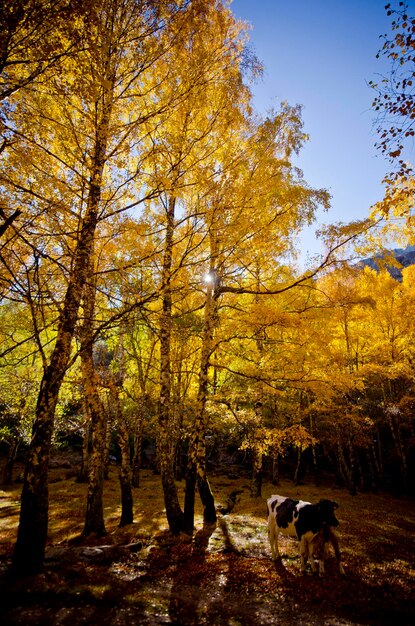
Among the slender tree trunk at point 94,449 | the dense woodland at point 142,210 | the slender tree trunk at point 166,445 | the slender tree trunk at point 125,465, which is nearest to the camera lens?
the dense woodland at point 142,210

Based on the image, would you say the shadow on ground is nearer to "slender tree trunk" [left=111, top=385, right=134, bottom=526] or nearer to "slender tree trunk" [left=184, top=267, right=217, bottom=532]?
"slender tree trunk" [left=184, top=267, right=217, bottom=532]

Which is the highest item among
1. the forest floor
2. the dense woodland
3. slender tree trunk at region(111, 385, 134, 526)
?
the dense woodland

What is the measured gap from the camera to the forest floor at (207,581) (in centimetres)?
420

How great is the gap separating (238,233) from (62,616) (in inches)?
260

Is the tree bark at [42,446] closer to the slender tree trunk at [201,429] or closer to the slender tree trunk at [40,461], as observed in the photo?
the slender tree trunk at [40,461]

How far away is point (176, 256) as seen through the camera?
7926 millimetres

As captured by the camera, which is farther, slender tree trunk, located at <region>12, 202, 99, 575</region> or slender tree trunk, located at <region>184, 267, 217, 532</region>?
slender tree trunk, located at <region>184, 267, 217, 532</region>

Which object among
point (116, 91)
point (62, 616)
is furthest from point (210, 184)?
point (62, 616)

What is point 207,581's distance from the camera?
560 centimetres

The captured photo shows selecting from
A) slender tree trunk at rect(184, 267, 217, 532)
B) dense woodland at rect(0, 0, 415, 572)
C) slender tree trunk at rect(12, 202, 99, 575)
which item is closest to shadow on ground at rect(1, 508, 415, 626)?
slender tree trunk at rect(12, 202, 99, 575)

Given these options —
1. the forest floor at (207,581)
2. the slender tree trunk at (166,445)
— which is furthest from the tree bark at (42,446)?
the slender tree trunk at (166,445)

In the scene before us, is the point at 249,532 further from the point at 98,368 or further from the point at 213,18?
the point at 213,18

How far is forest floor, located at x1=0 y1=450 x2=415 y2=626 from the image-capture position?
420cm

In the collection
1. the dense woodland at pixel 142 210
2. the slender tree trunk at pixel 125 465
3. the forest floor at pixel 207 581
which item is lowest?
the forest floor at pixel 207 581
